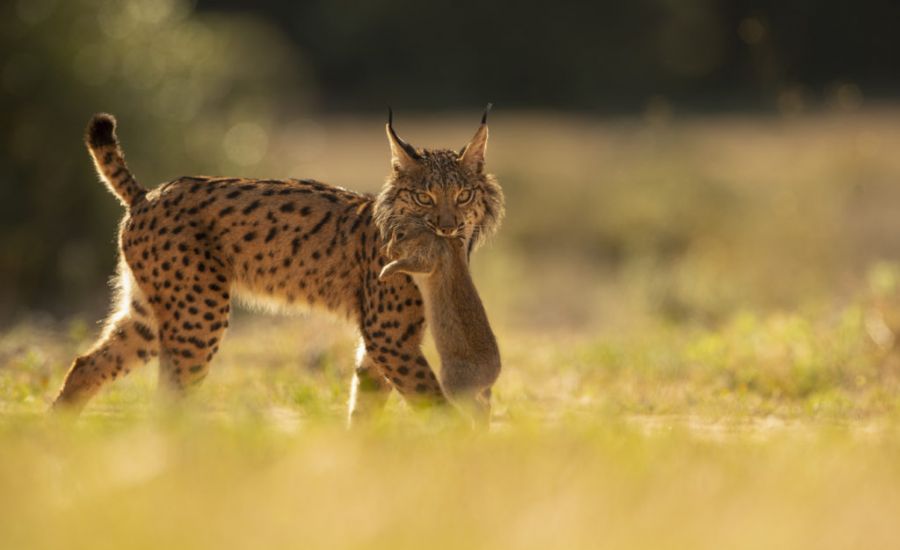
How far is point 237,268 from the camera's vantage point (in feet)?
27.0

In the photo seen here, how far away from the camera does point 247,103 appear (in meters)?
20.5

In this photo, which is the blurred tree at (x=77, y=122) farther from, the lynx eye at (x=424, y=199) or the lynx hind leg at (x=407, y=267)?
the lynx hind leg at (x=407, y=267)

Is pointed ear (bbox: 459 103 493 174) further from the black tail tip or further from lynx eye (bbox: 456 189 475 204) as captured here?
the black tail tip

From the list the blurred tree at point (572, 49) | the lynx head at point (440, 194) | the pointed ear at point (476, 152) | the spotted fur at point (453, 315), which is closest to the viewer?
the spotted fur at point (453, 315)

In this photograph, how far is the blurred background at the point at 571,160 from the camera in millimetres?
14859

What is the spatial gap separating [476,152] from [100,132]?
2.26 m

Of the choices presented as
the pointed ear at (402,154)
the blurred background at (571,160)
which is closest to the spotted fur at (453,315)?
the pointed ear at (402,154)

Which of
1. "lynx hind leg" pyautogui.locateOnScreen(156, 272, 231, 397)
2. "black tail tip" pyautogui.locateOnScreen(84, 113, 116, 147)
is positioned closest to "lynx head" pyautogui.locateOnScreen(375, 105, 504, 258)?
"lynx hind leg" pyautogui.locateOnScreen(156, 272, 231, 397)

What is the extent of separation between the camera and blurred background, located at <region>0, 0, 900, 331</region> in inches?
585

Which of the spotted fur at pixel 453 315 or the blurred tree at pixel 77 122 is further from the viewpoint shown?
the blurred tree at pixel 77 122

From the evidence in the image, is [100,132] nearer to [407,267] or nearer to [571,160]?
[407,267]

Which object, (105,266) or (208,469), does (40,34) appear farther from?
(208,469)

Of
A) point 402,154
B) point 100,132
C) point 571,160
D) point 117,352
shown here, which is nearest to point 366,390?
point 402,154

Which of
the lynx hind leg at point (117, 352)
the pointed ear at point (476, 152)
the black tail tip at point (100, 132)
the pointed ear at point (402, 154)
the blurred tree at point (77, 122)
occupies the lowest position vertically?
the lynx hind leg at point (117, 352)
